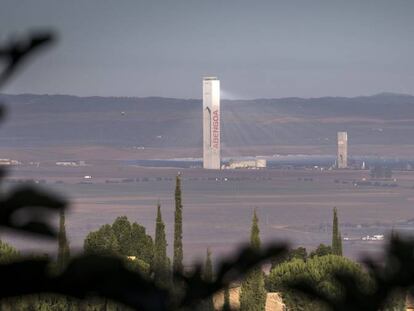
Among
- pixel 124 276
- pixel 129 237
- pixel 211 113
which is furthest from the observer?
pixel 211 113

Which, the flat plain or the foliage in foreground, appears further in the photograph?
the flat plain

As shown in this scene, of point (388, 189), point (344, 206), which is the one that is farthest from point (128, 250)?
point (388, 189)

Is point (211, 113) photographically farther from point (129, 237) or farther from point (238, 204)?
point (129, 237)

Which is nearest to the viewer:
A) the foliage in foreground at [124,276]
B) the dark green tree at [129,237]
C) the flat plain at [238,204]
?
the foliage in foreground at [124,276]

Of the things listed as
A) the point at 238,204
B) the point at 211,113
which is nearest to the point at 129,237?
the point at 211,113

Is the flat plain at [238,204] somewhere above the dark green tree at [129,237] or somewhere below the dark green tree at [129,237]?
above

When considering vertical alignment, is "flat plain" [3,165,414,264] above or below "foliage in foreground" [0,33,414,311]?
above

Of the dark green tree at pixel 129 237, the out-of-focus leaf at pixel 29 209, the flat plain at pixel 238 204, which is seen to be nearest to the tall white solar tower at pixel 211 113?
the flat plain at pixel 238 204

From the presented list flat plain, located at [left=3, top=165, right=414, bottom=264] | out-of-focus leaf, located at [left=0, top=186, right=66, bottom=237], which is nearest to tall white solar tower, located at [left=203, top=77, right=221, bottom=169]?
flat plain, located at [left=3, top=165, right=414, bottom=264]

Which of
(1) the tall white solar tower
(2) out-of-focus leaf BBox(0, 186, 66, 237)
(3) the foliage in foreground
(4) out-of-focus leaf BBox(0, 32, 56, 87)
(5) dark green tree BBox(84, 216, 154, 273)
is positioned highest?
(1) the tall white solar tower

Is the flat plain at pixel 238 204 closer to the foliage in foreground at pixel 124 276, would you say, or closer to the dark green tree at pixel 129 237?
the dark green tree at pixel 129 237

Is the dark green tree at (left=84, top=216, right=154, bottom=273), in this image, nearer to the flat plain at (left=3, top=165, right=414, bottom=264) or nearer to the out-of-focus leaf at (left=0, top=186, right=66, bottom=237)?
the out-of-focus leaf at (left=0, top=186, right=66, bottom=237)
